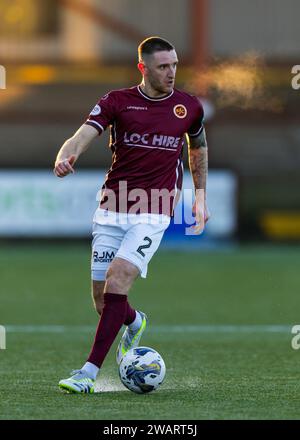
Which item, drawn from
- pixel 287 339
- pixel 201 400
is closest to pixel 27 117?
pixel 287 339

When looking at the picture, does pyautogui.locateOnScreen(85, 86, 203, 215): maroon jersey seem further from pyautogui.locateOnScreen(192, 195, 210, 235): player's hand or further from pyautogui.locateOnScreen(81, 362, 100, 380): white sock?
pyautogui.locateOnScreen(81, 362, 100, 380): white sock

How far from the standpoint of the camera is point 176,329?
10734 mm

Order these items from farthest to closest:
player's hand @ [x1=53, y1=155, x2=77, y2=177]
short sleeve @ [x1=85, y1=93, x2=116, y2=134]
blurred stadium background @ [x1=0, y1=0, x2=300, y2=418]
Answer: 1. blurred stadium background @ [x1=0, y1=0, x2=300, y2=418]
2. short sleeve @ [x1=85, y1=93, x2=116, y2=134]
3. player's hand @ [x1=53, y1=155, x2=77, y2=177]

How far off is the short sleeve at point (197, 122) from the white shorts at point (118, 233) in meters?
0.59

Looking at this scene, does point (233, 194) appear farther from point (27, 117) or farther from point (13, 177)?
point (27, 117)

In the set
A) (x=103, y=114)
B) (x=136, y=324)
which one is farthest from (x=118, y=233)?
(x=103, y=114)

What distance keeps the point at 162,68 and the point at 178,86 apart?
58.8 ft

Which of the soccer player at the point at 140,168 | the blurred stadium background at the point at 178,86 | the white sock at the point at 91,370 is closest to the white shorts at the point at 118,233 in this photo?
the soccer player at the point at 140,168

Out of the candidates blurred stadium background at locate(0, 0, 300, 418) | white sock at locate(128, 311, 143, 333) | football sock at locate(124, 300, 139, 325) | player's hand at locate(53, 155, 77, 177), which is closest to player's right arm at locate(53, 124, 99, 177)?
player's hand at locate(53, 155, 77, 177)

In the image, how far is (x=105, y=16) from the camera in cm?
2450

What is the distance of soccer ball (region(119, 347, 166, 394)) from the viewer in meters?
7.16

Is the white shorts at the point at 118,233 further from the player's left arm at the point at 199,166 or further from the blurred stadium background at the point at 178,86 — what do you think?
the blurred stadium background at the point at 178,86

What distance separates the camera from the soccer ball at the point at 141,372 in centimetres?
716

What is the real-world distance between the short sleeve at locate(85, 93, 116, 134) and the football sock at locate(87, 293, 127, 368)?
3.35 ft
